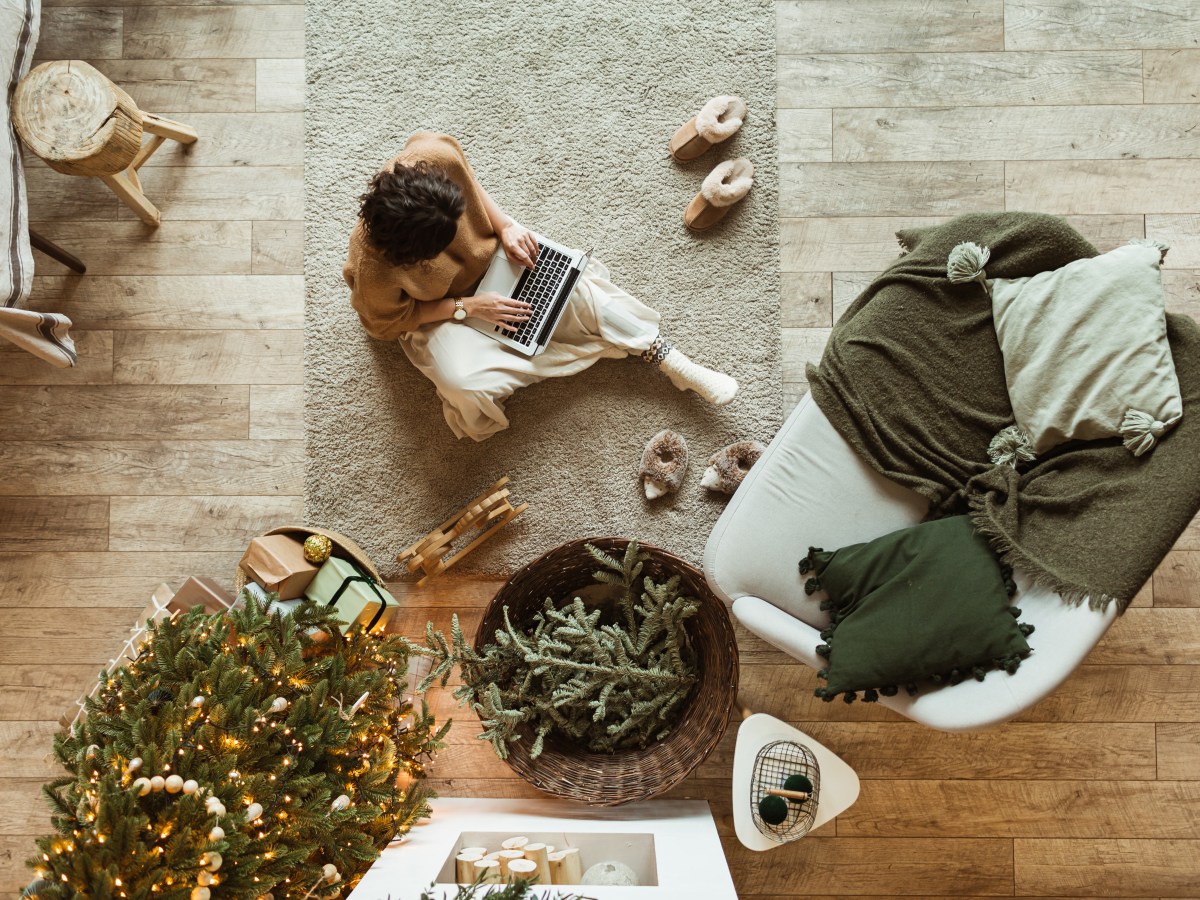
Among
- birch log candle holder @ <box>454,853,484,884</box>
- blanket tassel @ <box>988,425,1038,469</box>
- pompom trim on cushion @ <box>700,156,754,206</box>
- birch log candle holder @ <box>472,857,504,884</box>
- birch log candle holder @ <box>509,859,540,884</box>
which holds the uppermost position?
pompom trim on cushion @ <box>700,156,754,206</box>

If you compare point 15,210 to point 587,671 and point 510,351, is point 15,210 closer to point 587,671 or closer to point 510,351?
point 510,351

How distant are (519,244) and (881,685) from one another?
1.36 m

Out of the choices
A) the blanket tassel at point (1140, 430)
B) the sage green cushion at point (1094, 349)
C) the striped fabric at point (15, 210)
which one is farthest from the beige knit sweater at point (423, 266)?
the blanket tassel at point (1140, 430)

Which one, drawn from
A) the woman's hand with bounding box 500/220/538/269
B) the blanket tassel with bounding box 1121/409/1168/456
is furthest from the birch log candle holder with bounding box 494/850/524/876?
the blanket tassel with bounding box 1121/409/1168/456

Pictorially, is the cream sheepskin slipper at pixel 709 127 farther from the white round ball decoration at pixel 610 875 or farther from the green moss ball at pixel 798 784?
the white round ball decoration at pixel 610 875

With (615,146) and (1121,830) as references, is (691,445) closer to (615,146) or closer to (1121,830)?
(615,146)

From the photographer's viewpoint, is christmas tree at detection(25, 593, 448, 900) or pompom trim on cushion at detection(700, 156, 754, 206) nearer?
christmas tree at detection(25, 593, 448, 900)

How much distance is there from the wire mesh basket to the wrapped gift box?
1175 mm

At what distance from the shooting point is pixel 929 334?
1768 mm

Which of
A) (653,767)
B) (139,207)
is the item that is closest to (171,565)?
(139,207)

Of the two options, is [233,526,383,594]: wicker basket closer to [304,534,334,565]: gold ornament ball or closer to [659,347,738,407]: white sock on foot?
[304,534,334,565]: gold ornament ball

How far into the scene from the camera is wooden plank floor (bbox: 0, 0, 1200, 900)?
85.6 inches

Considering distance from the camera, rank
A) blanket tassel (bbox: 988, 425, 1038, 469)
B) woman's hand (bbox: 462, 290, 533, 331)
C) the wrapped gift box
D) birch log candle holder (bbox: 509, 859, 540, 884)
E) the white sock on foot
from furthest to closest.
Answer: the white sock on foot, woman's hand (bbox: 462, 290, 533, 331), the wrapped gift box, blanket tassel (bbox: 988, 425, 1038, 469), birch log candle holder (bbox: 509, 859, 540, 884)

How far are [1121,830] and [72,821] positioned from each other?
2512mm
